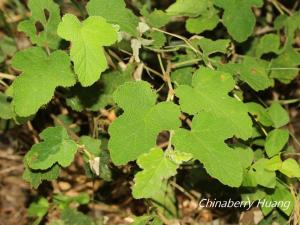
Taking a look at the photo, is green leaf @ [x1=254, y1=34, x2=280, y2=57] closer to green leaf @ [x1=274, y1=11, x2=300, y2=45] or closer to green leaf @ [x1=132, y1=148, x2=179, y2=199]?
green leaf @ [x1=274, y1=11, x2=300, y2=45]

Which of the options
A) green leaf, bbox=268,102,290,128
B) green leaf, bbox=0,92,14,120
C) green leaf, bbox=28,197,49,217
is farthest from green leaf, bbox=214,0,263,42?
green leaf, bbox=28,197,49,217

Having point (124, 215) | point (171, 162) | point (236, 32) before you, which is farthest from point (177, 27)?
point (171, 162)

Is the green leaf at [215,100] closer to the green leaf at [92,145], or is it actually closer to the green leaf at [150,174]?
the green leaf at [150,174]

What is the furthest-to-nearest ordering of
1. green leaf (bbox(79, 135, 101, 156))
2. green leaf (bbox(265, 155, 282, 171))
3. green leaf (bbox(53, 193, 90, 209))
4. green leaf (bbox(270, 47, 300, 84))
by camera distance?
green leaf (bbox(53, 193, 90, 209)) < green leaf (bbox(270, 47, 300, 84)) < green leaf (bbox(79, 135, 101, 156)) < green leaf (bbox(265, 155, 282, 171))

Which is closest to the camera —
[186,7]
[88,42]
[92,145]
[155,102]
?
[88,42]

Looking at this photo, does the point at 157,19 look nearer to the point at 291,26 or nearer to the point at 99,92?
the point at 99,92

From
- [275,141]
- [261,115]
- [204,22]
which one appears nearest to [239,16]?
[204,22]
